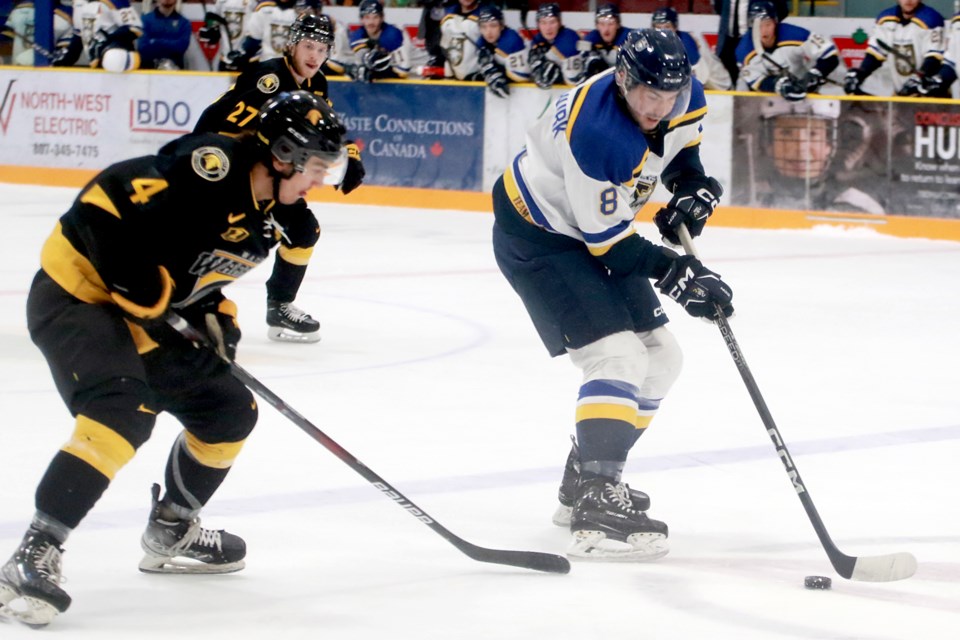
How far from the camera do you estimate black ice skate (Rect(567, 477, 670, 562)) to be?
10.6 feet

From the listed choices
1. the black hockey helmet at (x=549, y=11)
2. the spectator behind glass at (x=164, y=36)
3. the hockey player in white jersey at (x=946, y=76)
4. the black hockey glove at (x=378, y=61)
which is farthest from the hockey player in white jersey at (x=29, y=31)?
the hockey player in white jersey at (x=946, y=76)

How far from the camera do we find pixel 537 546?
3.33m

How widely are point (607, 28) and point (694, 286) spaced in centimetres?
765

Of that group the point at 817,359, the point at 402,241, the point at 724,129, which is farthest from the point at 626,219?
the point at 724,129

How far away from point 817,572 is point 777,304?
3.95 metres

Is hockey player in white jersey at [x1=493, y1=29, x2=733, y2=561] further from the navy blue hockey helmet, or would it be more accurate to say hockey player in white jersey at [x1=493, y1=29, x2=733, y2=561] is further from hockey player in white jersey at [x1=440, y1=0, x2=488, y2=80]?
hockey player in white jersey at [x1=440, y1=0, x2=488, y2=80]

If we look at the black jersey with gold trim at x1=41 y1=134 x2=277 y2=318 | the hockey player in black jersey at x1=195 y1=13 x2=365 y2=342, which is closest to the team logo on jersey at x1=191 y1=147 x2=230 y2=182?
the black jersey with gold trim at x1=41 y1=134 x2=277 y2=318

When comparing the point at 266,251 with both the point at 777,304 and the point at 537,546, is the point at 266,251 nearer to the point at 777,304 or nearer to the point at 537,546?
the point at 537,546

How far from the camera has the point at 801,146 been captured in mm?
9719

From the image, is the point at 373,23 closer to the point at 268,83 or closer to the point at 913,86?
the point at 913,86

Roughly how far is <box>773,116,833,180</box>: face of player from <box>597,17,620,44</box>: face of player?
4.76 ft

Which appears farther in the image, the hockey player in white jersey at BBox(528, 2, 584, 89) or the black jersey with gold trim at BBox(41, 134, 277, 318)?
the hockey player in white jersey at BBox(528, 2, 584, 89)

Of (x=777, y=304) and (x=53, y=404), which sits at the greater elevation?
(x=53, y=404)

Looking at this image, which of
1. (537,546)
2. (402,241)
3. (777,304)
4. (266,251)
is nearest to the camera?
(266,251)
